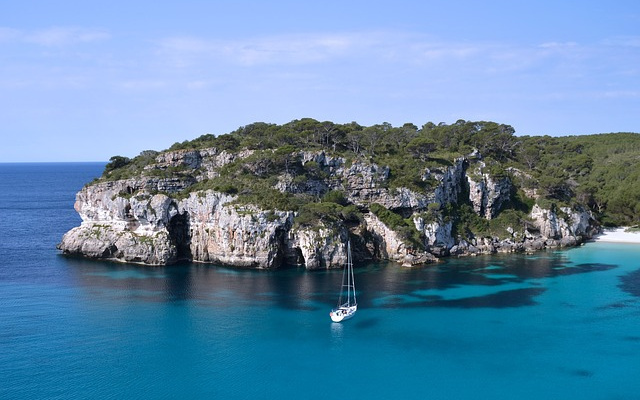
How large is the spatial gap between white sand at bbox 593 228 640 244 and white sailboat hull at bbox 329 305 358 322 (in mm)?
54566

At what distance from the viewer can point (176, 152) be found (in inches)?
3051

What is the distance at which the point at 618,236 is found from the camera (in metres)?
81.2

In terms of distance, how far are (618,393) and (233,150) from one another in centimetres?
6119

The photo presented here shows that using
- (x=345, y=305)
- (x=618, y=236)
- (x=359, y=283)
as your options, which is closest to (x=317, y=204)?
(x=359, y=283)

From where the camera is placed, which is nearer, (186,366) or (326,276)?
(186,366)

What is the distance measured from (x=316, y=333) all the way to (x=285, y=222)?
22.9 meters

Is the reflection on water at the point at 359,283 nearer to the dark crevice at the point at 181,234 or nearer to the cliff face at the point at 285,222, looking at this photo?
the cliff face at the point at 285,222

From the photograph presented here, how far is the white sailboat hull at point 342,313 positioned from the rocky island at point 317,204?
1704cm

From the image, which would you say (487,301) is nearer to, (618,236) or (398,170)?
(398,170)

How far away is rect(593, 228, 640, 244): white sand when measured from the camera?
79.0 metres

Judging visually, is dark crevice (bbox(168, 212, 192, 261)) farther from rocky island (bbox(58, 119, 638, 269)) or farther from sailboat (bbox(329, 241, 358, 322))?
sailboat (bbox(329, 241, 358, 322))

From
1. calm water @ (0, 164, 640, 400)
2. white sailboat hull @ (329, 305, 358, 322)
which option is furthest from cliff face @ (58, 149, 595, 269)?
white sailboat hull @ (329, 305, 358, 322)

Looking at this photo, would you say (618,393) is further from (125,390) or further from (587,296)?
(125,390)

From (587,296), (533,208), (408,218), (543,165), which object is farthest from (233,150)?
(543,165)
